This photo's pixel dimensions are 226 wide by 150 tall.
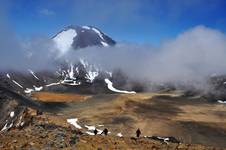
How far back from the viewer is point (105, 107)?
134500mm

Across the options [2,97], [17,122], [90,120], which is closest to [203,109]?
[90,120]

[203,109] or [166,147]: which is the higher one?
[203,109]

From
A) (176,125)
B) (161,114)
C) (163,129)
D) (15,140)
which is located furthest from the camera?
(161,114)

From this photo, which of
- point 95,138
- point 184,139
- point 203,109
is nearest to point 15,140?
point 95,138

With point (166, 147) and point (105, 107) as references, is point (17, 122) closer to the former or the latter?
point (166, 147)

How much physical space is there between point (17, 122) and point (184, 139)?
34.5m

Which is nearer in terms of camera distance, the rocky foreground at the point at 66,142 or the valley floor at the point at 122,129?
A: the rocky foreground at the point at 66,142

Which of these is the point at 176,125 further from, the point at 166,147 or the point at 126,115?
the point at 166,147

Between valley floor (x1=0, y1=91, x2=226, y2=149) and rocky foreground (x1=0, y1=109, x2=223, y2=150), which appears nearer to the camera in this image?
rocky foreground (x1=0, y1=109, x2=223, y2=150)

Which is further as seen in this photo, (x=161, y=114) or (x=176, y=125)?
(x=161, y=114)

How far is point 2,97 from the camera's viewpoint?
329 feet

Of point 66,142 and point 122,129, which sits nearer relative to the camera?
point 66,142

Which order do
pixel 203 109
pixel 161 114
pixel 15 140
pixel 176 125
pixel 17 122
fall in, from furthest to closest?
pixel 203 109 < pixel 161 114 < pixel 176 125 < pixel 17 122 < pixel 15 140

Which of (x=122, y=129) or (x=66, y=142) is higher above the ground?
(x=122, y=129)
